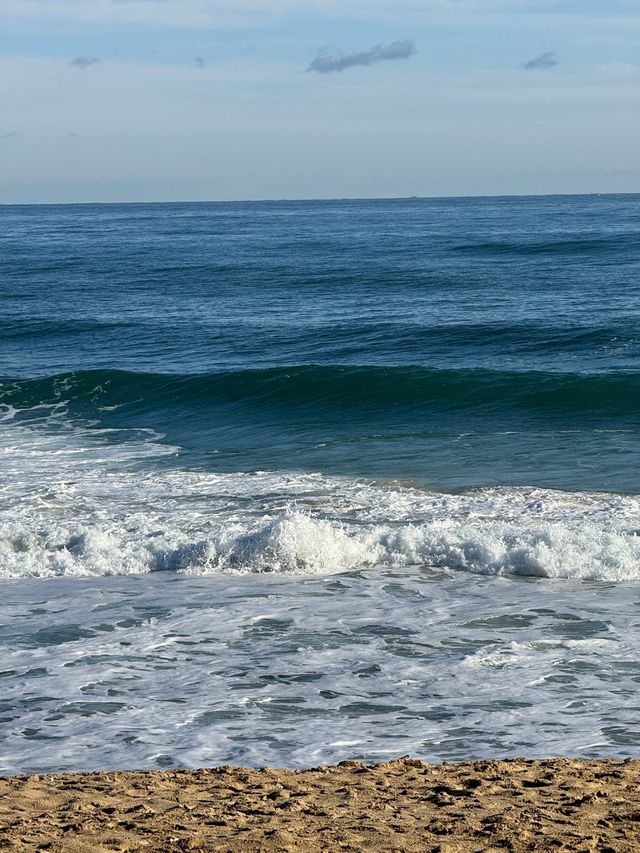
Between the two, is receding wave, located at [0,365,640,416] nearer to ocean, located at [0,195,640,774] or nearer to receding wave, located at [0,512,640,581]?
ocean, located at [0,195,640,774]

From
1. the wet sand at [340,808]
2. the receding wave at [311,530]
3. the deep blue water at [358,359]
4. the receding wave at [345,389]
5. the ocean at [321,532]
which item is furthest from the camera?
the receding wave at [345,389]

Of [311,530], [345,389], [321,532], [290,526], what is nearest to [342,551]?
[321,532]

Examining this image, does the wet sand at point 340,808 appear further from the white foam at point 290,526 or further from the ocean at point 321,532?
the white foam at point 290,526

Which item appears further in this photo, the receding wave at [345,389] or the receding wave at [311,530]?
the receding wave at [345,389]

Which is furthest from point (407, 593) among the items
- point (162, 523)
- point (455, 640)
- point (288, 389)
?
point (288, 389)

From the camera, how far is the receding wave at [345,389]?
22422mm

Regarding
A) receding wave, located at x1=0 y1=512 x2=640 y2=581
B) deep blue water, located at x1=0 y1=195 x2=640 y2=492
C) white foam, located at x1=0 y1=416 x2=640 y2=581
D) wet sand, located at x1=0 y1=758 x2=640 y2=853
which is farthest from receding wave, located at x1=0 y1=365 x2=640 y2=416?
wet sand, located at x1=0 y1=758 x2=640 y2=853

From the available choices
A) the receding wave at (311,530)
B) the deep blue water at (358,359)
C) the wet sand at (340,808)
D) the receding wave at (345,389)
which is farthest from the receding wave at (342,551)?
the receding wave at (345,389)

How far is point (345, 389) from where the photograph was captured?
24.3 metres

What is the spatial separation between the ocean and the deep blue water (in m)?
0.12

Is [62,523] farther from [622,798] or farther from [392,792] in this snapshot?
[622,798]

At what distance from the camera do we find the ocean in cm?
827

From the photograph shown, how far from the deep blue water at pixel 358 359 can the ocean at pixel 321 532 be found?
124 mm

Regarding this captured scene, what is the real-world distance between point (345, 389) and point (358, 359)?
122 inches
